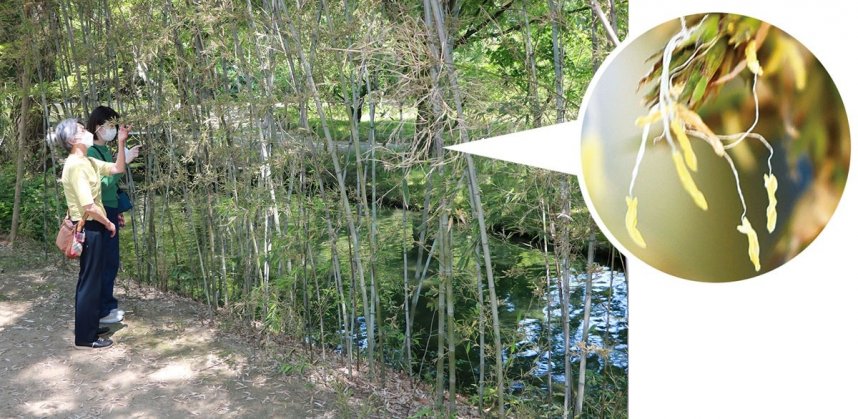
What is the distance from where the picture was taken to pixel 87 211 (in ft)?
13.5

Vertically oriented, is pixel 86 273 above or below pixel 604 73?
below

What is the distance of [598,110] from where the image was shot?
1687 millimetres

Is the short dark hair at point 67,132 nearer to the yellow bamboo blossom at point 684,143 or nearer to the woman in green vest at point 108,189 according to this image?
the woman in green vest at point 108,189

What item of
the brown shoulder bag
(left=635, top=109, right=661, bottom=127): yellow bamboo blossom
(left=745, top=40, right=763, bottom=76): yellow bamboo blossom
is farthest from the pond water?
(left=745, top=40, right=763, bottom=76): yellow bamboo blossom

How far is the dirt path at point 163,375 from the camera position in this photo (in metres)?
3.70

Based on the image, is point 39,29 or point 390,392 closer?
point 390,392

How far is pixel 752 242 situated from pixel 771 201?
0.09 meters

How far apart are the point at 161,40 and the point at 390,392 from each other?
217 centimetres

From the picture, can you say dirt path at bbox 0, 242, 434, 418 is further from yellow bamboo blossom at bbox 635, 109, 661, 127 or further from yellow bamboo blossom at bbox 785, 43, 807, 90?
yellow bamboo blossom at bbox 785, 43, 807, 90

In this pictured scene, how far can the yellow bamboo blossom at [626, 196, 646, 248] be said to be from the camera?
1649 mm

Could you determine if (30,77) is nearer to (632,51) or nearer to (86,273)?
(86,273)

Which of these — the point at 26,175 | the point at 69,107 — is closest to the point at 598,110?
the point at 69,107

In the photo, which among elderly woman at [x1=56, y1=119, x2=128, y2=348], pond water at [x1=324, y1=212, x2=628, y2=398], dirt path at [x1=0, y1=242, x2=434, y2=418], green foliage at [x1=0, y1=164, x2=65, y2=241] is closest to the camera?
dirt path at [x1=0, y1=242, x2=434, y2=418]

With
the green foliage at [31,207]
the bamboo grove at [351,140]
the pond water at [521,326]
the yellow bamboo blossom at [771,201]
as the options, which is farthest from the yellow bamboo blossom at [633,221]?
the green foliage at [31,207]
